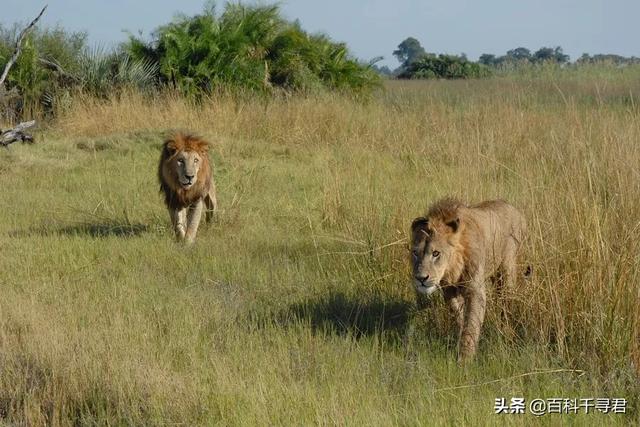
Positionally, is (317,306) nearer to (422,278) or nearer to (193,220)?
(422,278)

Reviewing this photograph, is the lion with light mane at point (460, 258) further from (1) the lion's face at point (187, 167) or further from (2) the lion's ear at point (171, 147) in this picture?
(2) the lion's ear at point (171, 147)

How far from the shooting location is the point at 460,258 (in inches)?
184

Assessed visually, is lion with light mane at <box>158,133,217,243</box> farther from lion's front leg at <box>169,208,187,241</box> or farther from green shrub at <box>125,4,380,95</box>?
green shrub at <box>125,4,380,95</box>

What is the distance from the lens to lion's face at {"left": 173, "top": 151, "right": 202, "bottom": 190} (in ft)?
26.5

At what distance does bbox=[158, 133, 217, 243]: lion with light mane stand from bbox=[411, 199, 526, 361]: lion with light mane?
144 inches

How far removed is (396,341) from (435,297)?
41 cm

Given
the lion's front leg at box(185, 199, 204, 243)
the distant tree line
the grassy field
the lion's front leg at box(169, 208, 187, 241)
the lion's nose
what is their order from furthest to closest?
the distant tree line
the lion's front leg at box(169, 208, 187, 241)
the lion's front leg at box(185, 199, 204, 243)
the lion's nose
the grassy field

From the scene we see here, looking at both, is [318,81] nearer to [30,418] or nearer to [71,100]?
[71,100]

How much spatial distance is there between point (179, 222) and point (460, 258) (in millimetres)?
4112

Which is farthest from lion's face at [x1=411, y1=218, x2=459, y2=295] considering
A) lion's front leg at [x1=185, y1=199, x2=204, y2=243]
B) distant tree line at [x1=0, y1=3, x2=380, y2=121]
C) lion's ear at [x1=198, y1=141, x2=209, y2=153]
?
distant tree line at [x1=0, y1=3, x2=380, y2=121]

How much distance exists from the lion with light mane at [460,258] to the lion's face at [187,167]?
3.65m

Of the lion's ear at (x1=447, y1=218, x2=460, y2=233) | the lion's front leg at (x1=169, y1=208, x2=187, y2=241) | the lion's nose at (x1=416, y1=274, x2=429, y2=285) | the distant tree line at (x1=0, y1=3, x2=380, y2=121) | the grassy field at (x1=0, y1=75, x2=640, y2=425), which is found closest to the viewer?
the grassy field at (x1=0, y1=75, x2=640, y2=425)

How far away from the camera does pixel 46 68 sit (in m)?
18.3

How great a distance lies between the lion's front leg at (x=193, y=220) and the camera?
8.05 meters
